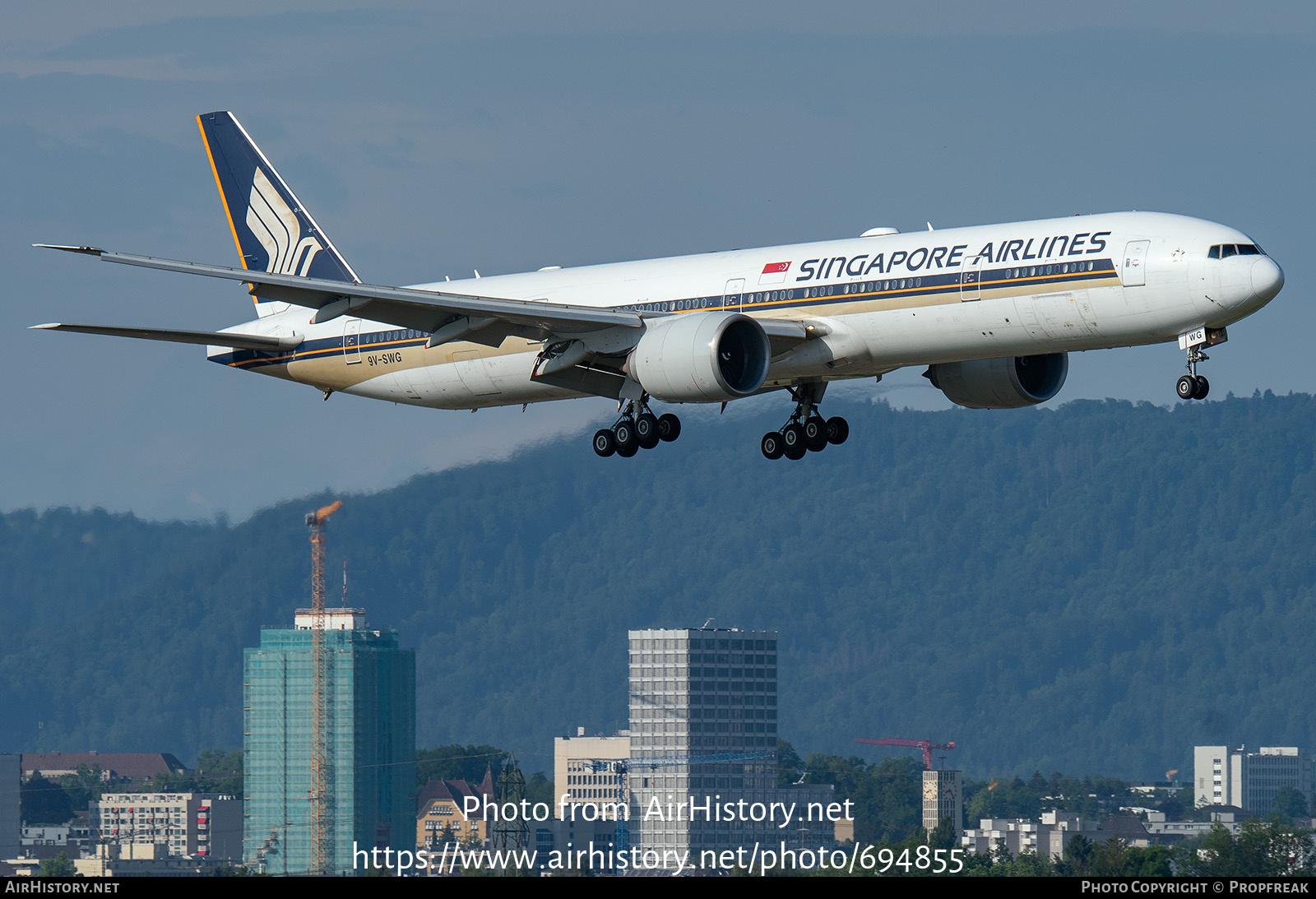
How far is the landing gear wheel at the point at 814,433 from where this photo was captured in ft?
182

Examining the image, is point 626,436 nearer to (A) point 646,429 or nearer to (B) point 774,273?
(A) point 646,429

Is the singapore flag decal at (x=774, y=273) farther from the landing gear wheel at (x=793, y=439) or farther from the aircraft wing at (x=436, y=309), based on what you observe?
the landing gear wheel at (x=793, y=439)

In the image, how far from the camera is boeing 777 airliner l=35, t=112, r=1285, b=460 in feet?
156

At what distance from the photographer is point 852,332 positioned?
50.6 meters

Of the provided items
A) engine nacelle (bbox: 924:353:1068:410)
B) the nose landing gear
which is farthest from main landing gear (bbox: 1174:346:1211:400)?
engine nacelle (bbox: 924:353:1068:410)

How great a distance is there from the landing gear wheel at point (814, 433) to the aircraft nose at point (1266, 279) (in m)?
12.7

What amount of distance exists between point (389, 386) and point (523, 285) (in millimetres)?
4928

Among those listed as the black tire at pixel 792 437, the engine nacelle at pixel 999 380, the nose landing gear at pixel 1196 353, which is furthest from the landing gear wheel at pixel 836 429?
the nose landing gear at pixel 1196 353

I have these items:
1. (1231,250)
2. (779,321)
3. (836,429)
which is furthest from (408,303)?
(1231,250)

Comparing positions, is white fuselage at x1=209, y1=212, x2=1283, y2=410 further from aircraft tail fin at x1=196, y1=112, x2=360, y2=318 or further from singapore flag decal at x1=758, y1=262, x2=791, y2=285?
aircraft tail fin at x1=196, y1=112, x2=360, y2=318

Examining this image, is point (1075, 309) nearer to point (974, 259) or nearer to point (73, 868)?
point (974, 259)

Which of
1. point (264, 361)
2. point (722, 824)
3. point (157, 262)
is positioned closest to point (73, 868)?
point (722, 824)

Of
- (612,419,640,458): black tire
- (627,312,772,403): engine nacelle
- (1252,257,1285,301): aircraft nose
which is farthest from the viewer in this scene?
(612,419,640,458): black tire
